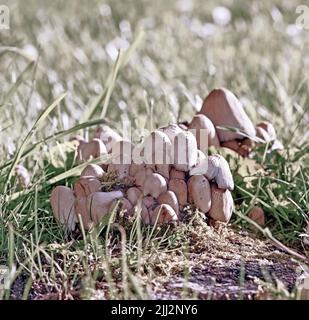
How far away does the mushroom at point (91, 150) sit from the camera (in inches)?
97.2

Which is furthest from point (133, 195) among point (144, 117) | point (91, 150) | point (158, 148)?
point (144, 117)

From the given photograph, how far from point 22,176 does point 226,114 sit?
26.3 inches

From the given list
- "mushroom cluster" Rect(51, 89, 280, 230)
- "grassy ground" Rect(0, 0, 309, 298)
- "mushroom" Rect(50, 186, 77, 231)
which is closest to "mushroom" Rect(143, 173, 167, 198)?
"mushroom cluster" Rect(51, 89, 280, 230)

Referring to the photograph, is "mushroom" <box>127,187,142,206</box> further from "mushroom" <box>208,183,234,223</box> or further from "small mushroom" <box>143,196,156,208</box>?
"mushroom" <box>208,183,234,223</box>

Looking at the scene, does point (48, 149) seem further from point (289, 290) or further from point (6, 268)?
point (289, 290)

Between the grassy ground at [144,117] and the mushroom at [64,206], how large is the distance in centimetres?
4

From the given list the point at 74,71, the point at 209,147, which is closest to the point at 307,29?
the point at 74,71

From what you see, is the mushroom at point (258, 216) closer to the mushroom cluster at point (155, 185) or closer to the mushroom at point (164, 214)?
the mushroom cluster at point (155, 185)

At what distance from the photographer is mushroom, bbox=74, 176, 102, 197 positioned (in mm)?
2178

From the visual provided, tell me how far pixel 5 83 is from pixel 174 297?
7.05 ft

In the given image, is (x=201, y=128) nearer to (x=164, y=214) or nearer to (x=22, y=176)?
(x=164, y=214)

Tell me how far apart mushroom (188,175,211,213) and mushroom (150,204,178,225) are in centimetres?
9

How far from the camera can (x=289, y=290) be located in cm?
195

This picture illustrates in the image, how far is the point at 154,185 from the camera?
2139 mm
